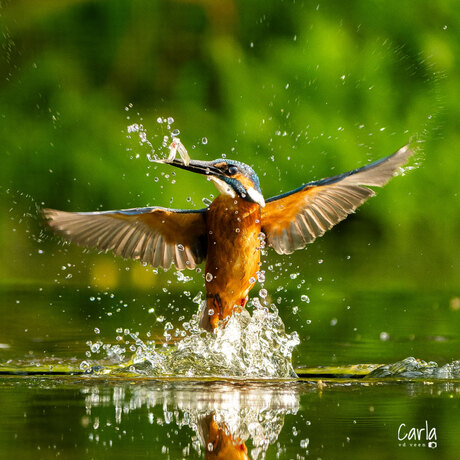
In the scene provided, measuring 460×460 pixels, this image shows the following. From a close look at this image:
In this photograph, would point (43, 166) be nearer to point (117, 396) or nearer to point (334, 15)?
point (334, 15)

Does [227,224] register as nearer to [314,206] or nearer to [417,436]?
[314,206]

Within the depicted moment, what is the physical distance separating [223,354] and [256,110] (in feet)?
25.2

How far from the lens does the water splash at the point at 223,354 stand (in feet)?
15.0

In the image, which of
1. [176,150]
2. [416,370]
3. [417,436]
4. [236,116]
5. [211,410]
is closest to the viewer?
[417,436]

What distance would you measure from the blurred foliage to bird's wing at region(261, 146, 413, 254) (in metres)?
6.07

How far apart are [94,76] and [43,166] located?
1363 millimetres

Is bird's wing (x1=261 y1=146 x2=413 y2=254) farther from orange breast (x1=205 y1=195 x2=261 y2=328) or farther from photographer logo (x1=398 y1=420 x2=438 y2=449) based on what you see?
photographer logo (x1=398 y1=420 x2=438 y2=449)

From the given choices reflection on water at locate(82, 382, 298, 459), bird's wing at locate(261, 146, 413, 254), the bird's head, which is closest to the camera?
reflection on water at locate(82, 382, 298, 459)

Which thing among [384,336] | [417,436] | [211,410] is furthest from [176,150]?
[417,436]

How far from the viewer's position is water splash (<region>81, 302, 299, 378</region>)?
15.0ft

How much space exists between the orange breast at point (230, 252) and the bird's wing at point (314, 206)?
Answer: 17 cm

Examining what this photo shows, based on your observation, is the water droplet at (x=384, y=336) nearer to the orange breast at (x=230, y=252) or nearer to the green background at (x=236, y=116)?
the orange breast at (x=230, y=252)

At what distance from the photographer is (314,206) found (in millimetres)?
5379

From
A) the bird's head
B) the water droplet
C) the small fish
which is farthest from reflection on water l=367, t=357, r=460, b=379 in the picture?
the small fish
